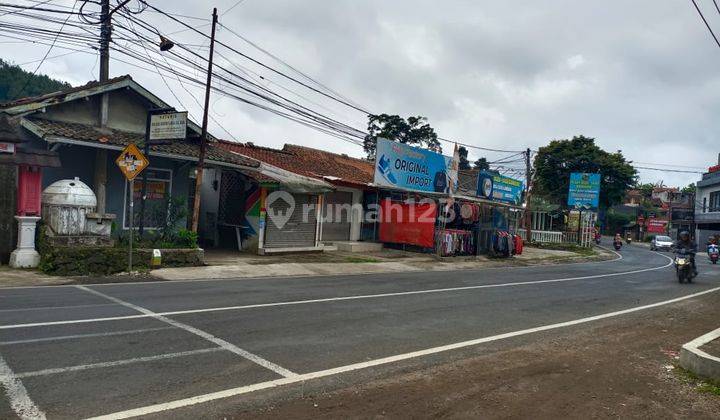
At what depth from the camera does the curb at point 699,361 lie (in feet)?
18.8

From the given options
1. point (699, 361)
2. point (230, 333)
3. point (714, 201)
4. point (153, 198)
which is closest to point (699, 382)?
point (699, 361)

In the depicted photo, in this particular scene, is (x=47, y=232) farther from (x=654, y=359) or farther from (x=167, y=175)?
(x=654, y=359)

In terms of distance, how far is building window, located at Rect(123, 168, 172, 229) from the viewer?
16172 millimetres

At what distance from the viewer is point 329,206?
2233 centimetres

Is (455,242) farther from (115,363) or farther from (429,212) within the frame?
(115,363)

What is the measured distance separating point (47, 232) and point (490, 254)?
57.4ft

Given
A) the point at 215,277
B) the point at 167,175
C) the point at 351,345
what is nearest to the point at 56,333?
the point at 351,345

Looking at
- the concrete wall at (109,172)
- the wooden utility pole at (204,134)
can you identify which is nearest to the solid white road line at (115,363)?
the wooden utility pole at (204,134)

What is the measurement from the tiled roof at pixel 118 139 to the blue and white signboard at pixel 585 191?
28.3m

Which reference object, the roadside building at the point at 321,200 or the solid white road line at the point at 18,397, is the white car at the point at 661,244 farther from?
the solid white road line at the point at 18,397

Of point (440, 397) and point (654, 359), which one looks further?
point (654, 359)

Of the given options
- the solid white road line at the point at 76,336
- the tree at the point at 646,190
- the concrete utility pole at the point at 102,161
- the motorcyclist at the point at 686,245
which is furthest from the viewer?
the tree at the point at 646,190

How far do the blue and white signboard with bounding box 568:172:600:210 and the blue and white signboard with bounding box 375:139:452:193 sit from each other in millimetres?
17116

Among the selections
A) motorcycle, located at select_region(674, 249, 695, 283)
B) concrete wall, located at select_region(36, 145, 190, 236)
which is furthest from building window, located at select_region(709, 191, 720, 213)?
concrete wall, located at select_region(36, 145, 190, 236)
